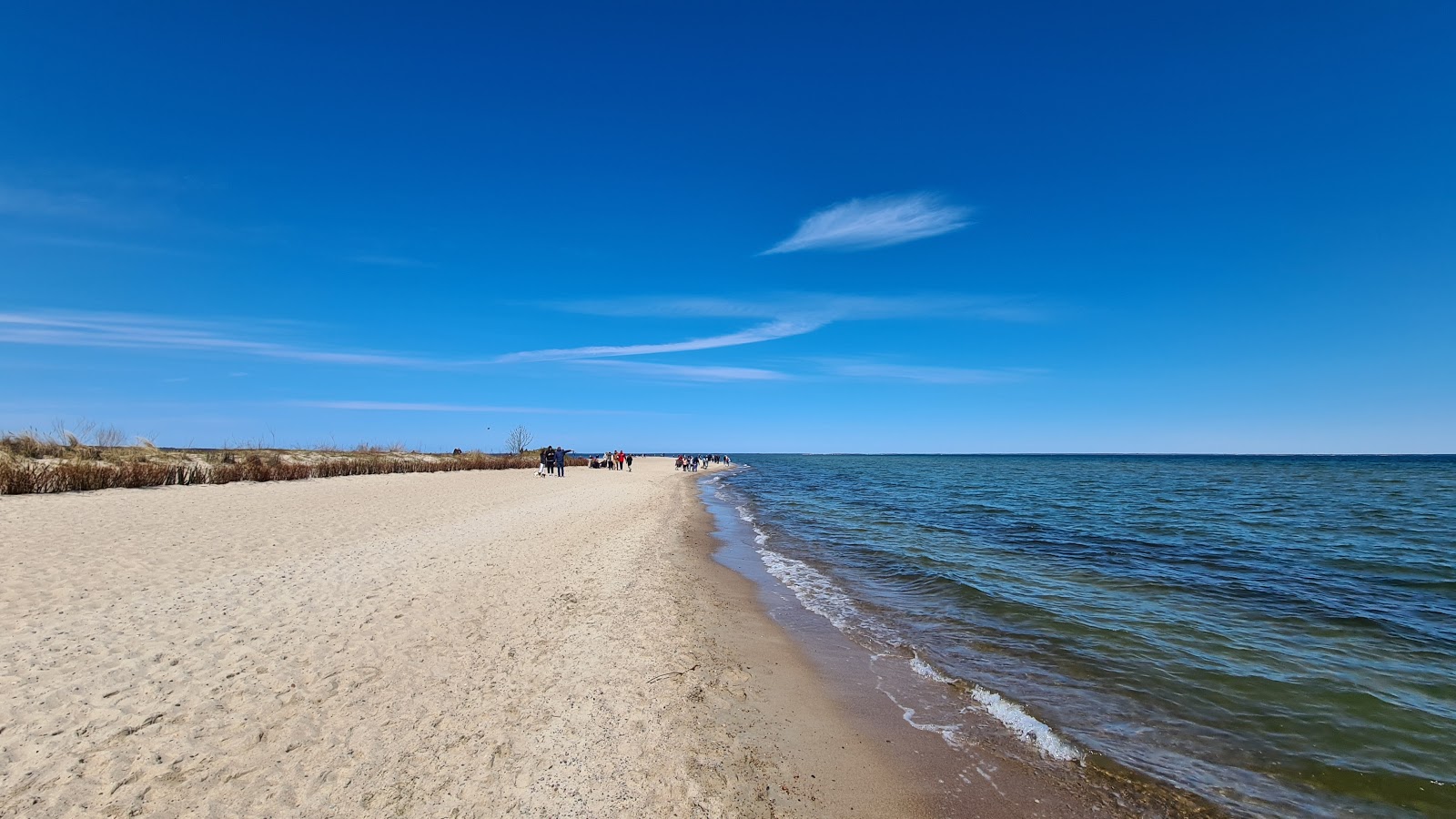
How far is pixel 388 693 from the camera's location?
5.42 m

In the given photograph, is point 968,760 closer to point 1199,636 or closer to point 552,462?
point 1199,636

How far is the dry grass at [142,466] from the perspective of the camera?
18.4m

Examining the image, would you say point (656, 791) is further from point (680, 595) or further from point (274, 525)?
point (274, 525)

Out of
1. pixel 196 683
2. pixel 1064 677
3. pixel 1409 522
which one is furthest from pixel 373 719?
pixel 1409 522

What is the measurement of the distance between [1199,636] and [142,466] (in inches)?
1235

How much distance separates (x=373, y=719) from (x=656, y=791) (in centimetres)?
258

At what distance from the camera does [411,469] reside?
→ 41.2 metres

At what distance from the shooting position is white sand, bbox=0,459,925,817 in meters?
3.99

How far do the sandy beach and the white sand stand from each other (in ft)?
0.08

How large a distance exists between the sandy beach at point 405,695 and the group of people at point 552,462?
93.6 ft

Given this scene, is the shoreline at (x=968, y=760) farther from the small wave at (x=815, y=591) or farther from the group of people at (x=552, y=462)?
the group of people at (x=552, y=462)

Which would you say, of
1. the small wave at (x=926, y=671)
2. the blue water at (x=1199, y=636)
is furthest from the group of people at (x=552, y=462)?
the small wave at (x=926, y=671)

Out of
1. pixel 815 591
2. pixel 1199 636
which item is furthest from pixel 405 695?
pixel 1199 636

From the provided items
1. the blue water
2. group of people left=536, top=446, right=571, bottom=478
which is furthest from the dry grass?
the blue water
